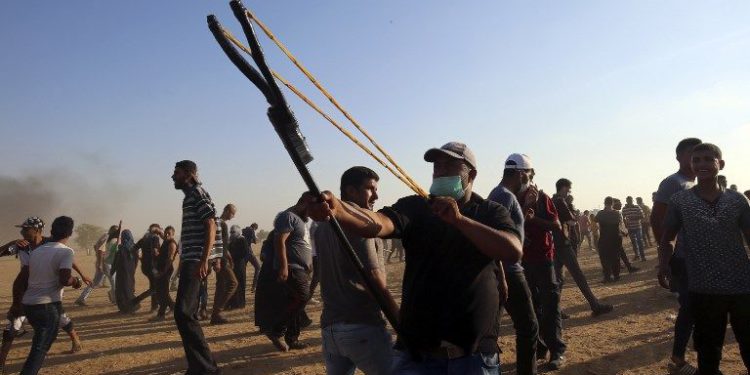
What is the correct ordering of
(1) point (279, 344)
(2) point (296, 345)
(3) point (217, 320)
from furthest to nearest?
(3) point (217, 320)
(2) point (296, 345)
(1) point (279, 344)

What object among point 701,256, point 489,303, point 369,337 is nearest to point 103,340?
point 369,337

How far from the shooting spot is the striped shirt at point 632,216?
48.1ft

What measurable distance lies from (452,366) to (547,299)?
10.3 ft

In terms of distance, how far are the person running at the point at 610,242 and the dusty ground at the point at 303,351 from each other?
135 centimetres

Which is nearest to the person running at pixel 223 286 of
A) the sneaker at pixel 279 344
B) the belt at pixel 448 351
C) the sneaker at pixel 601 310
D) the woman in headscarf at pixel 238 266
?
the woman in headscarf at pixel 238 266

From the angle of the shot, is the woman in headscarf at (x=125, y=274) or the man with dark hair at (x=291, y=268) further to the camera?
the woman in headscarf at (x=125, y=274)

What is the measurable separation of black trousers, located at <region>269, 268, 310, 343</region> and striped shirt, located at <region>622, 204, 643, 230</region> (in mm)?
12226

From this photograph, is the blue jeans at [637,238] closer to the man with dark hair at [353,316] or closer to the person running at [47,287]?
the man with dark hair at [353,316]

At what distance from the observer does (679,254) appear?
4395 mm

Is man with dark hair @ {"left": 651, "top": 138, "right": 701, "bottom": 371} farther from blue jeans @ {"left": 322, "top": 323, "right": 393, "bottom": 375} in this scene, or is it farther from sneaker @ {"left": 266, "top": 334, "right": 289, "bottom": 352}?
sneaker @ {"left": 266, "top": 334, "right": 289, "bottom": 352}

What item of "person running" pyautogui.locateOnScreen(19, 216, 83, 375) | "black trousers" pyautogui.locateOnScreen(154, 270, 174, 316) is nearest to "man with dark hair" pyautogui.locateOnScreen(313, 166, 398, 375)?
"person running" pyautogui.locateOnScreen(19, 216, 83, 375)

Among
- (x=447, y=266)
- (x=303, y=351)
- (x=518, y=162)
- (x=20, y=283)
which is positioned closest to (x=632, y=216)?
(x=518, y=162)

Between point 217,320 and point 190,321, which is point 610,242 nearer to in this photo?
point 217,320

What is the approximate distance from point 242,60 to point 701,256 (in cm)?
368
